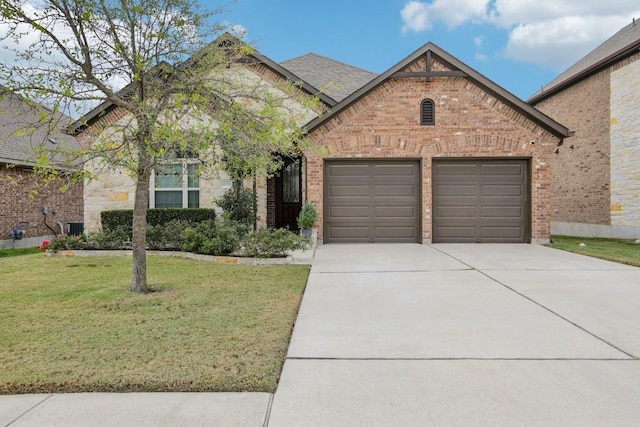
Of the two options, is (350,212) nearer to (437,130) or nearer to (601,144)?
(437,130)

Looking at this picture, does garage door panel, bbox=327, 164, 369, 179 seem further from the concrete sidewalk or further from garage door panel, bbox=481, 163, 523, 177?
the concrete sidewalk

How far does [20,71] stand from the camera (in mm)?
5262

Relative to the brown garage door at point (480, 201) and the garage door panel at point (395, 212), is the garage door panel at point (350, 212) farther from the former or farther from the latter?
the brown garage door at point (480, 201)

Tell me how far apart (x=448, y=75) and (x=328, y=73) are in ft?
23.6

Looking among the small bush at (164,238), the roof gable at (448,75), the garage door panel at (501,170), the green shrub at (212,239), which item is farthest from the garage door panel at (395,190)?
the small bush at (164,238)

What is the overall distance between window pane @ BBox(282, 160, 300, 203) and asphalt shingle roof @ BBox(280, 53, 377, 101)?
318 cm

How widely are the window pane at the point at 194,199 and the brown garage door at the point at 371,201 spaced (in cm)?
418

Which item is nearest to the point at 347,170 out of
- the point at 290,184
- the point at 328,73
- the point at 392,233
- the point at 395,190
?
the point at 395,190

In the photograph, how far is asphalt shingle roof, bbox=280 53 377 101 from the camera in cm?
1659

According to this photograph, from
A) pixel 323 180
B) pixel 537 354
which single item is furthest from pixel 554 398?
pixel 323 180

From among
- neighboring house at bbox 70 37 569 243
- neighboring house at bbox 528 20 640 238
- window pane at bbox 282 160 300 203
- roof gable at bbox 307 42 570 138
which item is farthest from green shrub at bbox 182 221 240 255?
neighboring house at bbox 528 20 640 238

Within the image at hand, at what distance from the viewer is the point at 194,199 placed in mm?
13609

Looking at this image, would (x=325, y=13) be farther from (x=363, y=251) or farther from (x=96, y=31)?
(x=96, y=31)

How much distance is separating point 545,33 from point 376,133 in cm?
5088
